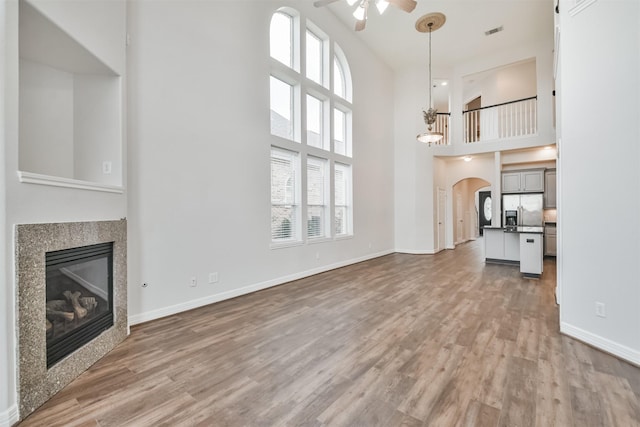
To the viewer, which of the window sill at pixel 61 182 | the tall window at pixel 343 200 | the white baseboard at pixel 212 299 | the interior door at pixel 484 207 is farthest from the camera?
the interior door at pixel 484 207

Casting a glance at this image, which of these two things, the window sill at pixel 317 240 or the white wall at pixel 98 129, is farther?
the window sill at pixel 317 240

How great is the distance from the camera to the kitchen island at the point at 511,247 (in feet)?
17.7

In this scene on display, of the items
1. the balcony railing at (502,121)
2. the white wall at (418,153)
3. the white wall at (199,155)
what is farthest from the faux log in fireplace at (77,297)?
the balcony railing at (502,121)

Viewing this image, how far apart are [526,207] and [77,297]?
9.51 m

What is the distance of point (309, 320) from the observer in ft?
11.0

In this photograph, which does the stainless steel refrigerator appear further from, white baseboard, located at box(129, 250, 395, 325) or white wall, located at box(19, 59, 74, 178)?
white wall, located at box(19, 59, 74, 178)

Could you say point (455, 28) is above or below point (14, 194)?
above

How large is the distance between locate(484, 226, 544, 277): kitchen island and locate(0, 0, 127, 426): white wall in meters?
6.60

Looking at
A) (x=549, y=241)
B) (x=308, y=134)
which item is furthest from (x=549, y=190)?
(x=308, y=134)

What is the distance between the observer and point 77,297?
2.41m

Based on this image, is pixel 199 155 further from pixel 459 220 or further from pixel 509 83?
pixel 459 220

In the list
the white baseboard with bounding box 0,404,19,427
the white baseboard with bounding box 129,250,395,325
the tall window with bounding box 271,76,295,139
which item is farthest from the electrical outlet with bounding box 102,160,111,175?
the tall window with bounding box 271,76,295,139

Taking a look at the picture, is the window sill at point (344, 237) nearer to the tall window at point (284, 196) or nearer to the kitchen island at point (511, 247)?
the tall window at point (284, 196)

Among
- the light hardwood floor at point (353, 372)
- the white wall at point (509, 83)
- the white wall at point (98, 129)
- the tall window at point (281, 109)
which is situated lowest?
the light hardwood floor at point (353, 372)
